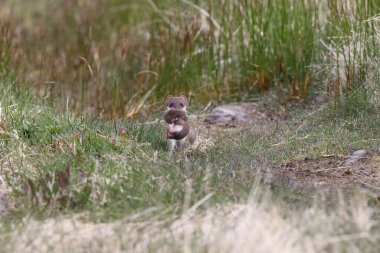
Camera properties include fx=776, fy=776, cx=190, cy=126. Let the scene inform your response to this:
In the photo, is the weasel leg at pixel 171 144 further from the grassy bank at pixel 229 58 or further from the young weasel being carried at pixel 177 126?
the grassy bank at pixel 229 58

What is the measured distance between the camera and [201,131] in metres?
6.39

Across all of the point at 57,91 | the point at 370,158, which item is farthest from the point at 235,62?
the point at 370,158

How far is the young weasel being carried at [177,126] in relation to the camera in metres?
5.19

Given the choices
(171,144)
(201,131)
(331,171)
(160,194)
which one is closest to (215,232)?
(160,194)

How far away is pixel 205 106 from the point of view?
734 cm

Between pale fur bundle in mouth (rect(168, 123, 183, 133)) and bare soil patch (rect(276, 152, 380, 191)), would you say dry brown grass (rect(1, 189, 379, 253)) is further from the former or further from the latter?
pale fur bundle in mouth (rect(168, 123, 183, 133))

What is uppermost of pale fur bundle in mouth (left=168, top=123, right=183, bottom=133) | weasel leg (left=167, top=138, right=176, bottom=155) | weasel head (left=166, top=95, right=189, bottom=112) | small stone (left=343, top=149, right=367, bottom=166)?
weasel head (left=166, top=95, right=189, bottom=112)

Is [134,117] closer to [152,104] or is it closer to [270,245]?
[152,104]

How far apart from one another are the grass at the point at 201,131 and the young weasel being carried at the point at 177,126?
12cm

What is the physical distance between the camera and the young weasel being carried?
519 centimetres

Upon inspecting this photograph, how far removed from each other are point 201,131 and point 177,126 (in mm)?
1213

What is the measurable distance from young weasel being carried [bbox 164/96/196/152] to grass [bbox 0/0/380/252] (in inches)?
4.8

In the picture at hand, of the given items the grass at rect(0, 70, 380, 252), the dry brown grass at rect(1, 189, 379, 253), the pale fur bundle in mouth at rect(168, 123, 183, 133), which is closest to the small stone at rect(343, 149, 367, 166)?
the grass at rect(0, 70, 380, 252)

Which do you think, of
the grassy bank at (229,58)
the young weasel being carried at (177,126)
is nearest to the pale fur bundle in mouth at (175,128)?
the young weasel being carried at (177,126)
